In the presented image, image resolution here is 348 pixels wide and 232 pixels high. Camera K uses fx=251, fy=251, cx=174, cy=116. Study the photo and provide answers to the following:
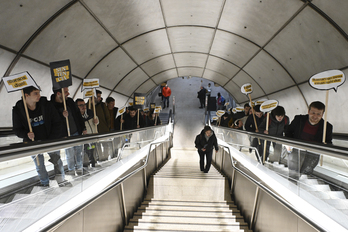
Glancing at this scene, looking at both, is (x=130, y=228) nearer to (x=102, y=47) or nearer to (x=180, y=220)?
(x=180, y=220)

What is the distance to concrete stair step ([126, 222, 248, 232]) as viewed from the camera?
14.4 feet

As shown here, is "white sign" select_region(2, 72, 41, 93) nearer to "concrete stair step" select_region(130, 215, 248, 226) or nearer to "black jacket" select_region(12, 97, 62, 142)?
"black jacket" select_region(12, 97, 62, 142)

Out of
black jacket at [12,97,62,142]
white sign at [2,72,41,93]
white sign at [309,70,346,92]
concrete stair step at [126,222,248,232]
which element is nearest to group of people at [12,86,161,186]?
black jacket at [12,97,62,142]

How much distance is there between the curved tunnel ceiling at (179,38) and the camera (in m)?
5.99

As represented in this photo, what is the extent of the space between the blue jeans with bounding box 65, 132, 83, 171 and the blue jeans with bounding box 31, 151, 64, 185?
0.15 meters

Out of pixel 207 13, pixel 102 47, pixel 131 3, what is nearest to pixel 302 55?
pixel 207 13

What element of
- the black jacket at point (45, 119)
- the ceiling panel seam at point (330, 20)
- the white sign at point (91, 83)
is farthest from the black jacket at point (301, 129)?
the white sign at point (91, 83)

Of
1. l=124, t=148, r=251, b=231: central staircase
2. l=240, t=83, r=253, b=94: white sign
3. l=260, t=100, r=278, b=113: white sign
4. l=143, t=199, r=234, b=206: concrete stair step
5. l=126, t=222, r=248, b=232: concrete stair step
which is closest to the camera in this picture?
l=126, t=222, r=248, b=232: concrete stair step

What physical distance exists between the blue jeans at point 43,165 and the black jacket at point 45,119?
1294 mm

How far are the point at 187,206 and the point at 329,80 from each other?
3683 mm

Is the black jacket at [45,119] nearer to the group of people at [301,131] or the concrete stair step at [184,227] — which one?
the concrete stair step at [184,227]

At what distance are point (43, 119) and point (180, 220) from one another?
9.82 ft

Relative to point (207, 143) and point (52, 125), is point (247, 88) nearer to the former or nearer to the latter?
point (207, 143)

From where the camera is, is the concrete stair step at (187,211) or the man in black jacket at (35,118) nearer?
the man in black jacket at (35,118)
